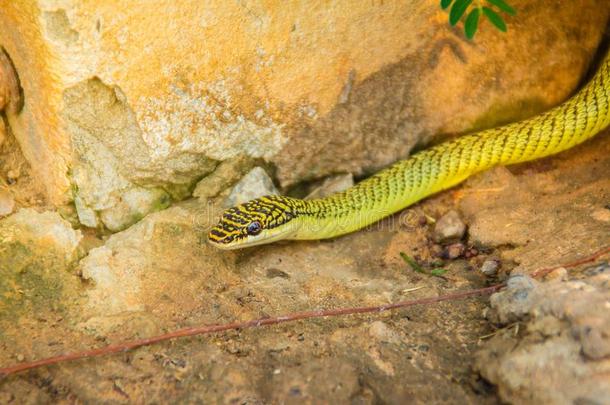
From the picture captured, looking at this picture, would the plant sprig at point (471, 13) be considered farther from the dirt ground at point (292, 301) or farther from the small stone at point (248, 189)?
the small stone at point (248, 189)

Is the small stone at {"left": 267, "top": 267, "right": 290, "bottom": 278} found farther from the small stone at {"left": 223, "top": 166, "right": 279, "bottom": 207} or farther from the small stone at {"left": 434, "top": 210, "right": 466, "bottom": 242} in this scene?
the small stone at {"left": 434, "top": 210, "right": 466, "bottom": 242}

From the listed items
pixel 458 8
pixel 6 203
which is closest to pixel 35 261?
pixel 6 203

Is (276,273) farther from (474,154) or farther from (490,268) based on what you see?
(474,154)

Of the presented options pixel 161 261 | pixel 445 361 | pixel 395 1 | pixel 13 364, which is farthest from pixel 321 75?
pixel 13 364

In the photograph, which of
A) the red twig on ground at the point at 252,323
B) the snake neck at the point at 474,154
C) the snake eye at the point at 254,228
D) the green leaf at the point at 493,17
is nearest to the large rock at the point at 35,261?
the red twig on ground at the point at 252,323

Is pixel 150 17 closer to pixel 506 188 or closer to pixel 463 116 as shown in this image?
pixel 463 116
